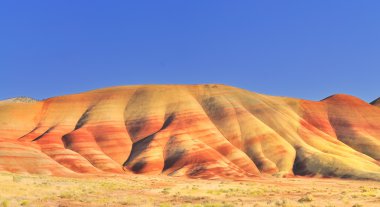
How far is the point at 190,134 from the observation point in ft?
367

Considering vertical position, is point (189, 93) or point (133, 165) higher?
point (189, 93)

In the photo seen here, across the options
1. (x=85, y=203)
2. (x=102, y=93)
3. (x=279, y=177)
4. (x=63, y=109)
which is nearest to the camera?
(x=85, y=203)

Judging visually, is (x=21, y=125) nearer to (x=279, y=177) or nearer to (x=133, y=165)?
(x=133, y=165)

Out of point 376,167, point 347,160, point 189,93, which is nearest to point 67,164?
point 189,93

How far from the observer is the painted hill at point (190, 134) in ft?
315

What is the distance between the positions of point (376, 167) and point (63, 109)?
82.3 meters

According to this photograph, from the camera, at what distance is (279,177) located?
97.1 m

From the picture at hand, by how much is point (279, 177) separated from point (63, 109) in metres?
63.3

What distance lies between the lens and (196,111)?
404ft

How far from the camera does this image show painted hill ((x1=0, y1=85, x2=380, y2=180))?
9594 cm

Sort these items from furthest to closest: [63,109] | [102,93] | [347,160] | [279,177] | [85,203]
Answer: [102,93] < [63,109] < [347,160] < [279,177] < [85,203]

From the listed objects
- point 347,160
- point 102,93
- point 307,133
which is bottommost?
point 347,160

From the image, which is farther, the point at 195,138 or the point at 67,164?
the point at 195,138

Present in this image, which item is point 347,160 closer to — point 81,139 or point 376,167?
point 376,167
